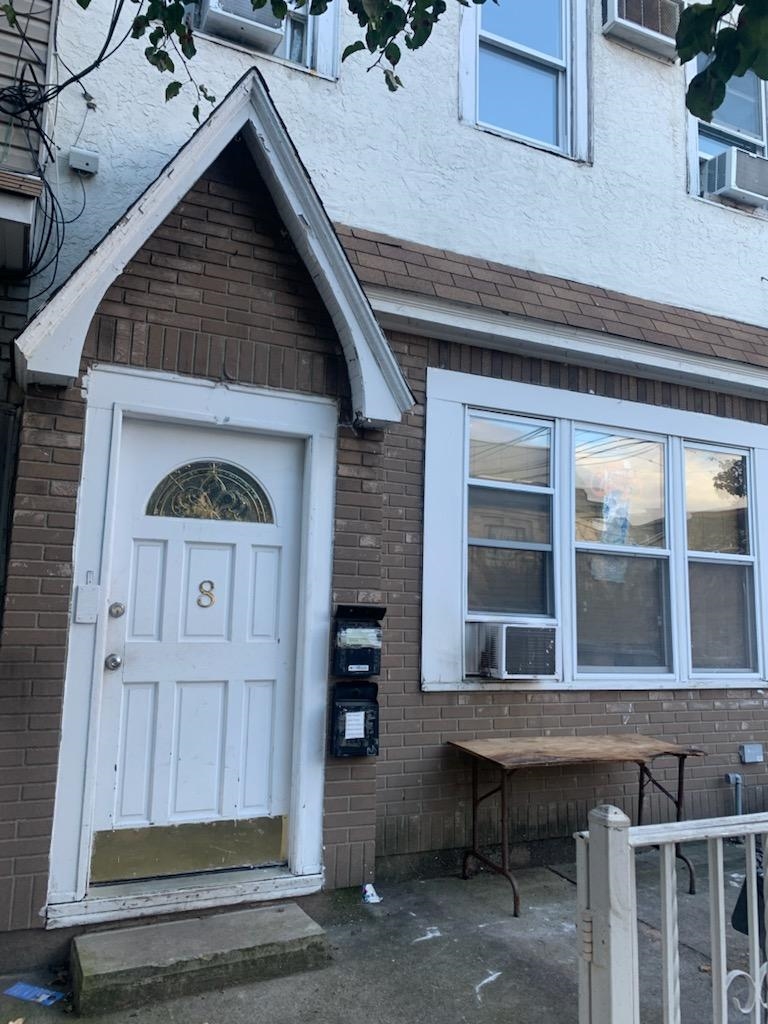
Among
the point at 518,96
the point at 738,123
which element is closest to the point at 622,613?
the point at 518,96

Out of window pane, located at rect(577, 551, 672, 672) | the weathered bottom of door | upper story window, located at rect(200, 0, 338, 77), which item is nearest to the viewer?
the weathered bottom of door

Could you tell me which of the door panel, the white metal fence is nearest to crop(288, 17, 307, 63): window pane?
the door panel

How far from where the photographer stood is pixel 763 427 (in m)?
6.24

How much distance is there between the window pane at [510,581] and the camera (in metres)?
4.99

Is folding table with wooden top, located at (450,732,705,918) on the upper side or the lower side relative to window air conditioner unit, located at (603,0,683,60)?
lower

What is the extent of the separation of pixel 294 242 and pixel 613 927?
3511 millimetres

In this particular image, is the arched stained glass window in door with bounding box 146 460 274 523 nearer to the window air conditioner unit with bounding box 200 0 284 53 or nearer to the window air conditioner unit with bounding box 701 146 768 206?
the window air conditioner unit with bounding box 200 0 284 53

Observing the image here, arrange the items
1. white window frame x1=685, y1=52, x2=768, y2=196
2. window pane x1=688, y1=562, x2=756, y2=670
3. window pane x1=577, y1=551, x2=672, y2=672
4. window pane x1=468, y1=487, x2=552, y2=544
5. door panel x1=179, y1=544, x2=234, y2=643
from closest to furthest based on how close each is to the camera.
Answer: door panel x1=179, y1=544, x2=234, y2=643, window pane x1=468, y1=487, x2=552, y2=544, window pane x1=577, y1=551, x2=672, y2=672, window pane x1=688, y1=562, x2=756, y2=670, white window frame x1=685, y1=52, x2=768, y2=196

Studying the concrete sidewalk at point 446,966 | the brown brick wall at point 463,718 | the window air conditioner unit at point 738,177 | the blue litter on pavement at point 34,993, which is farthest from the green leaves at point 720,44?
the blue litter on pavement at point 34,993

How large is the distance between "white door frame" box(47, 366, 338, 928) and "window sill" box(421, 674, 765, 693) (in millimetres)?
998

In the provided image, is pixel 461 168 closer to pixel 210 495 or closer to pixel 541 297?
pixel 541 297

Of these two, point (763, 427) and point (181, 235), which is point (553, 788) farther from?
point (181, 235)

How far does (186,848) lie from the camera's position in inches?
146

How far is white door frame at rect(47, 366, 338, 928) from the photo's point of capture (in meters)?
3.42
